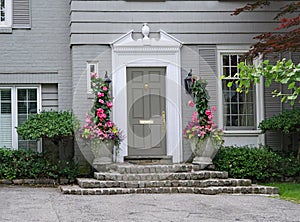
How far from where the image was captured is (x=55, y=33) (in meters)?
12.2

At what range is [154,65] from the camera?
39.0ft

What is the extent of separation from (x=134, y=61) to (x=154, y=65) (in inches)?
17.5

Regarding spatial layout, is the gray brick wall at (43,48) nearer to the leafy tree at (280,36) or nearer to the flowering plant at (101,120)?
the flowering plant at (101,120)

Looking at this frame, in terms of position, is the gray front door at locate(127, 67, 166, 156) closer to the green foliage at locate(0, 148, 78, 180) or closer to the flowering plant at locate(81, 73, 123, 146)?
the flowering plant at locate(81, 73, 123, 146)

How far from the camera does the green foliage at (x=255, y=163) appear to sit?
1105 centimetres

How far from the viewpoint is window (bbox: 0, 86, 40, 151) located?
11977 mm

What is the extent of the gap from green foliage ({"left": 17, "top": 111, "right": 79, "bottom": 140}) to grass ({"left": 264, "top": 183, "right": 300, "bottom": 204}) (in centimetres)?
425

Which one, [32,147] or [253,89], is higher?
[253,89]

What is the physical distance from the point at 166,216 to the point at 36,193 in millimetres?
3343

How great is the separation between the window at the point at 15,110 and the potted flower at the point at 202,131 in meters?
3.46

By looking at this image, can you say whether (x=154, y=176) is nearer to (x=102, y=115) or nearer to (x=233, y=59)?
(x=102, y=115)

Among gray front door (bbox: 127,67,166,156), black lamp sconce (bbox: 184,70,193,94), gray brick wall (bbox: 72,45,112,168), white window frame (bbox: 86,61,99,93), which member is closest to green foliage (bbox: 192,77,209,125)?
black lamp sconce (bbox: 184,70,193,94)

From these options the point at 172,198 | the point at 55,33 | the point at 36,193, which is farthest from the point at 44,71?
the point at 172,198

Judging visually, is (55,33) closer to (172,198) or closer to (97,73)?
(97,73)
